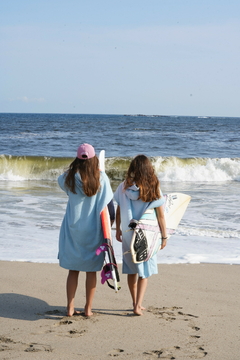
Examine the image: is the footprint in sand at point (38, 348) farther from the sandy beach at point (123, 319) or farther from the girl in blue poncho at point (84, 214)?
the girl in blue poncho at point (84, 214)

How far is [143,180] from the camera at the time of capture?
3326 mm

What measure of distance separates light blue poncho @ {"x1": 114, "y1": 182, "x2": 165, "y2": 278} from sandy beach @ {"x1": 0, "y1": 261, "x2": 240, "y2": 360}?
0.37 m

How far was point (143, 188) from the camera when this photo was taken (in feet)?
10.9

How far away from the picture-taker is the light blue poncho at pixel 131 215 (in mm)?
3352

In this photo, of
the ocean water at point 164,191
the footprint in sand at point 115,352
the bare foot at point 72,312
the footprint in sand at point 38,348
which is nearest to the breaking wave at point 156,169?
Answer: the ocean water at point 164,191

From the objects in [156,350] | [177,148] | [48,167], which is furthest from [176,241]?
[177,148]

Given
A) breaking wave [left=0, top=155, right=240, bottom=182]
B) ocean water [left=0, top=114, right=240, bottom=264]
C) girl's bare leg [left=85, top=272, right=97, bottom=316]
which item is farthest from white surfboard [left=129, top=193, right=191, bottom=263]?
breaking wave [left=0, top=155, right=240, bottom=182]

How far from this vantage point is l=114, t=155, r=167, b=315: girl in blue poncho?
3.34 m

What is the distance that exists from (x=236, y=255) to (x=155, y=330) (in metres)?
2.52

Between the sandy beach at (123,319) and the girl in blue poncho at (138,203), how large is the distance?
34cm

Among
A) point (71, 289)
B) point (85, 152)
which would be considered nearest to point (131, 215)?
point (85, 152)

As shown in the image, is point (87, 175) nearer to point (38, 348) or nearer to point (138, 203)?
point (138, 203)

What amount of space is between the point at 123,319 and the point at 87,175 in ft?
3.86

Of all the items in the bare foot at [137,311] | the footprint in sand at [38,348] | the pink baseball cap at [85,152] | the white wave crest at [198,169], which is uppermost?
the pink baseball cap at [85,152]
